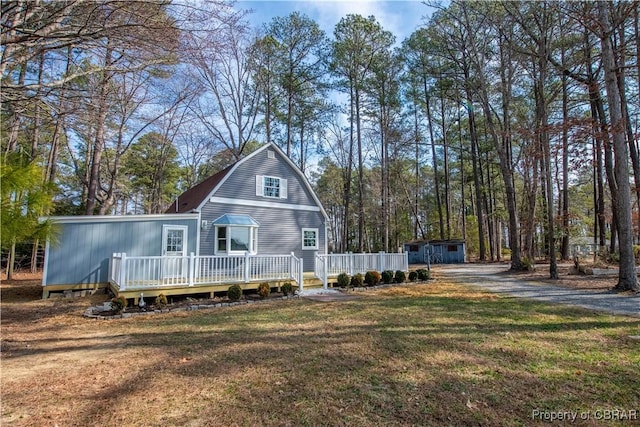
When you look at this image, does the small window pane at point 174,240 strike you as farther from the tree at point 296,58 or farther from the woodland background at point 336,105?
the tree at point 296,58

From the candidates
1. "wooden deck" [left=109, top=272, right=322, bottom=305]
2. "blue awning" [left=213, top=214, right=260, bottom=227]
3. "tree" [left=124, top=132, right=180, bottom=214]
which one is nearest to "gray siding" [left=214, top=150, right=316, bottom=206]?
"blue awning" [left=213, top=214, right=260, bottom=227]

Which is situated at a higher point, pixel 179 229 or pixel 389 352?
pixel 179 229

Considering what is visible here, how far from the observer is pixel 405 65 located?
2375cm

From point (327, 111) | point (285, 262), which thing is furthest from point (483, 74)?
point (285, 262)

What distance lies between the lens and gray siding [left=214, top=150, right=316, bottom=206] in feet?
41.1

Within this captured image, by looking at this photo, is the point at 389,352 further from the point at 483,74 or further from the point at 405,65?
the point at 405,65

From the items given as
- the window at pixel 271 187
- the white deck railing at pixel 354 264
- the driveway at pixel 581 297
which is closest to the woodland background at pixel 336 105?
the driveway at pixel 581 297

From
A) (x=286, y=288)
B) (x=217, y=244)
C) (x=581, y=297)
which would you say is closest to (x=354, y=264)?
(x=286, y=288)

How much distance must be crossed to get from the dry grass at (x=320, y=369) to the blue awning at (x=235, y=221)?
17.7ft

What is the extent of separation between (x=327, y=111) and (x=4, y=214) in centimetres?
2329

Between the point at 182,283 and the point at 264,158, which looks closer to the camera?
the point at 182,283

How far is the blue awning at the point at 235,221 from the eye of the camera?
11852mm

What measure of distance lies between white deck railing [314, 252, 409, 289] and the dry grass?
4608 mm

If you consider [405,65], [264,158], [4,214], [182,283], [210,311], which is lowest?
[210,311]
